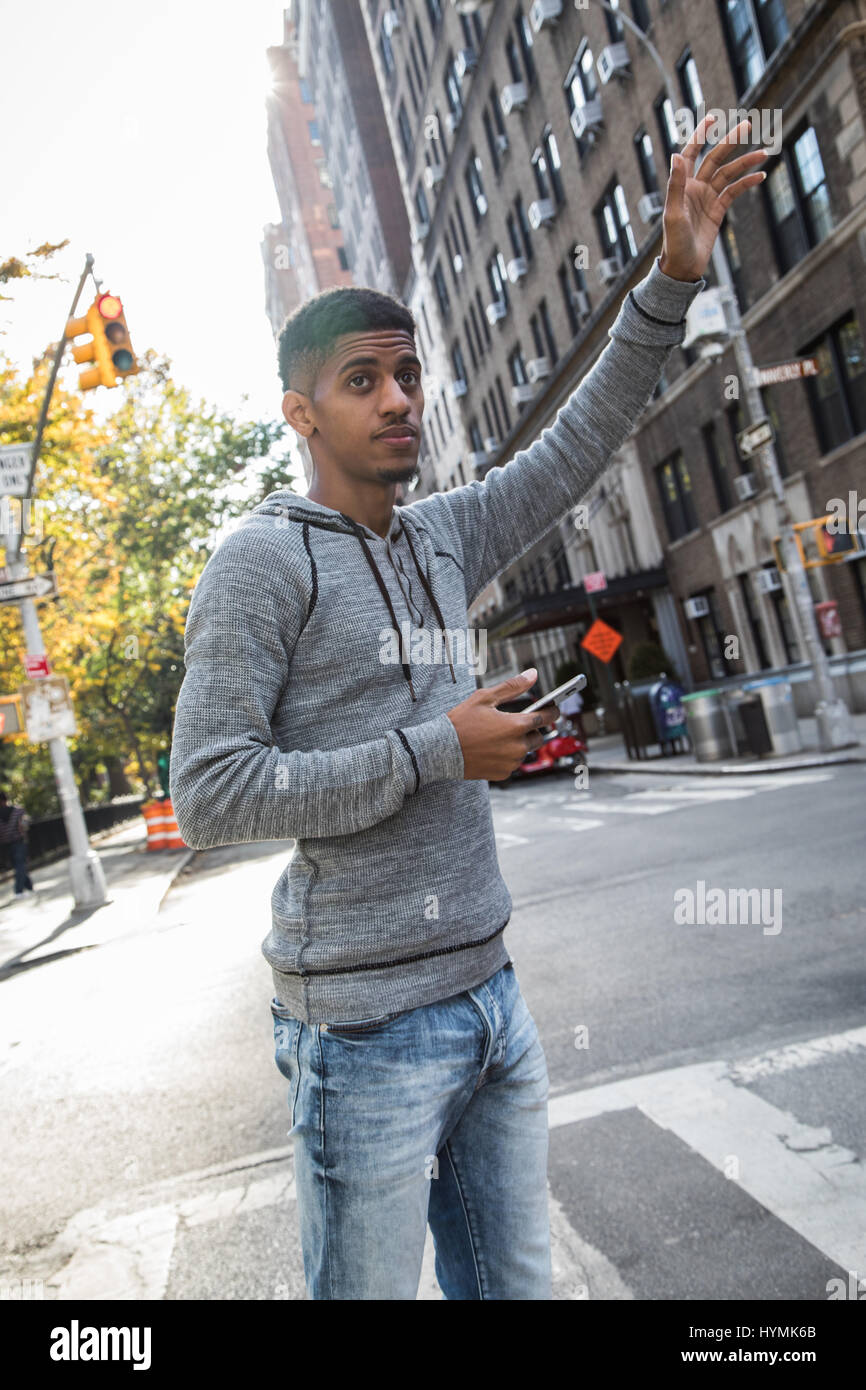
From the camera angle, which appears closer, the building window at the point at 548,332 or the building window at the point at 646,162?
the building window at the point at 646,162

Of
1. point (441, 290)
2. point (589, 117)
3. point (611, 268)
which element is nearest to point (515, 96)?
point (589, 117)

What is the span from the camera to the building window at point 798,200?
2028cm

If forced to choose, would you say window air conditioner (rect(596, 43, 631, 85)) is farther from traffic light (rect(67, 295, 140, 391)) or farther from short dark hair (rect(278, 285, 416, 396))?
short dark hair (rect(278, 285, 416, 396))

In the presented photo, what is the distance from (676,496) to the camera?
29.8 meters

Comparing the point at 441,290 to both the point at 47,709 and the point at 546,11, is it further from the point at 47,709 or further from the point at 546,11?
the point at 47,709

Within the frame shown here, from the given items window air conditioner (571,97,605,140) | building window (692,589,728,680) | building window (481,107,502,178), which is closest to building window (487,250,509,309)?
building window (481,107,502,178)

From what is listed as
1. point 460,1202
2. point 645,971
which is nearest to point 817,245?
point 645,971

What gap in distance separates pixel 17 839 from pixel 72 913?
18.1ft

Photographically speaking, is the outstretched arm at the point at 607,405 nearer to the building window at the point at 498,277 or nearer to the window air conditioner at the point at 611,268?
the window air conditioner at the point at 611,268

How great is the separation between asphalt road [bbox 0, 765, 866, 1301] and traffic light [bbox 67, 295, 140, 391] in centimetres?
570

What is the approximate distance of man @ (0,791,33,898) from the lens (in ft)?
69.1

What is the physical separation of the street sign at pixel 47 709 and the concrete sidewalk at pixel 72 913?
2.44m

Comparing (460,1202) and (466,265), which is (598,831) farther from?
(466,265)

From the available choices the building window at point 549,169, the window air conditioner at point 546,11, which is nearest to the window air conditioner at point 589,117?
the window air conditioner at point 546,11
